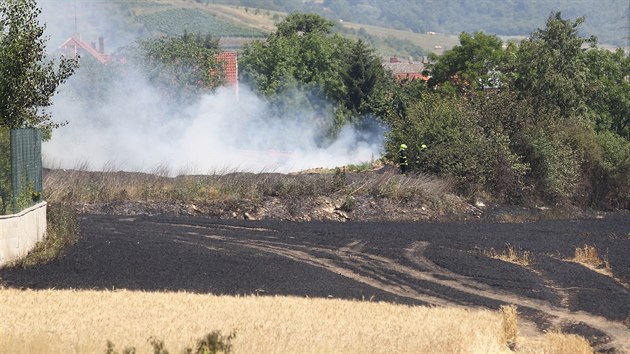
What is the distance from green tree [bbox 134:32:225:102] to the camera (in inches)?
2478

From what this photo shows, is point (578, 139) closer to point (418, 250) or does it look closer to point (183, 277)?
point (418, 250)

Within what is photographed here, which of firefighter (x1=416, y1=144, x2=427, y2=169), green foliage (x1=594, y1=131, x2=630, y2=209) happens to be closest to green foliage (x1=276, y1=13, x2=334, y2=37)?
green foliage (x1=594, y1=131, x2=630, y2=209)

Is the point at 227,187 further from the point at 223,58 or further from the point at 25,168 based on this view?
the point at 223,58

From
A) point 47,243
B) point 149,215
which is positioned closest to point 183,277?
point 47,243

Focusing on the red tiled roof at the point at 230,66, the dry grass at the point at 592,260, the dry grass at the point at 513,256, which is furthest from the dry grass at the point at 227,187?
the red tiled roof at the point at 230,66

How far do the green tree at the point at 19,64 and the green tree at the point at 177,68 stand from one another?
37905mm

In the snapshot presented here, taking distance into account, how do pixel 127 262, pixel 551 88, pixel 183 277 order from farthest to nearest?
pixel 551 88 → pixel 127 262 → pixel 183 277

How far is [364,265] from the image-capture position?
2459 centimetres

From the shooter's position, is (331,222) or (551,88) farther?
(551,88)

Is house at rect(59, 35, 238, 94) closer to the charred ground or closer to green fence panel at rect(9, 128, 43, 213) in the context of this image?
the charred ground

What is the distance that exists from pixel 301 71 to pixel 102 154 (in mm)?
22229

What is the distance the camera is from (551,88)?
54.4 metres

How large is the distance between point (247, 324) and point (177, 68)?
49.3 m

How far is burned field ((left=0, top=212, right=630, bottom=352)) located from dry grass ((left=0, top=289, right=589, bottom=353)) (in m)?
1.30
